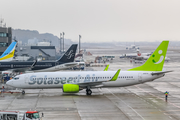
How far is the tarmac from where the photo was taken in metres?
27.1

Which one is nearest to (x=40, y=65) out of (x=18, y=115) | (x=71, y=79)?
(x=71, y=79)

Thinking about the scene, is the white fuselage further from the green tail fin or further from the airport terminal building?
the airport terminal building

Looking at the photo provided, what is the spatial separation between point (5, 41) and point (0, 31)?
131 inches

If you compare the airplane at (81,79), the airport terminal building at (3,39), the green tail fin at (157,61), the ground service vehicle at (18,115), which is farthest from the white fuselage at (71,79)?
the airport terminal building at (3,39)

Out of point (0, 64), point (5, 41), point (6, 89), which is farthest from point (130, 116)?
point (5, 41)

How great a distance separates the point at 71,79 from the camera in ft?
126

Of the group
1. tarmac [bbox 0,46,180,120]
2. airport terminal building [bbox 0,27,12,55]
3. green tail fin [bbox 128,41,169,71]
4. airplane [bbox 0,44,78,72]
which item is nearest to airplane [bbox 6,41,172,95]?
green tail fin [bbox 128,41,169,71]

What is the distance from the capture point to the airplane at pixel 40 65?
57219mm

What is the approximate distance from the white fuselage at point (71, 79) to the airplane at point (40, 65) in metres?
17.9

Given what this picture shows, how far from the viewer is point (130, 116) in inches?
1052

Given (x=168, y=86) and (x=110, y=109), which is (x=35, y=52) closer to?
(x=168, y=86)

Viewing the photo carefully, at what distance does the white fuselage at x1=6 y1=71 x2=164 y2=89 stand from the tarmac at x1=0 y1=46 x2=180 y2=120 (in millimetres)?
1573

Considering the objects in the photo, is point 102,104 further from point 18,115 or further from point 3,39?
point 3,39

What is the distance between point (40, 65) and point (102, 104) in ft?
94.9
